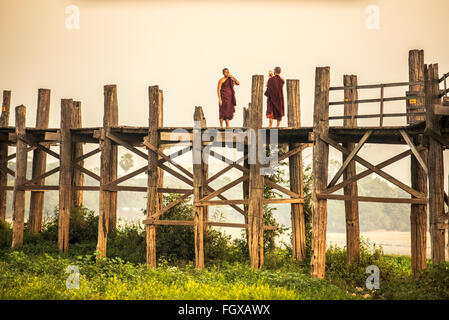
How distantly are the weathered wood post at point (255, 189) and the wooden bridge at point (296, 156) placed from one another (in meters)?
0.02

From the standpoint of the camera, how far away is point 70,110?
1537cm

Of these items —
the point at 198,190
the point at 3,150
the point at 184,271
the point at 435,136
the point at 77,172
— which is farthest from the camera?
the point at 3,150

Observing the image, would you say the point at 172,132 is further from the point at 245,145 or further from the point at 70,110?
the point at 70,110

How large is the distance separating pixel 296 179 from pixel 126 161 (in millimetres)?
26460

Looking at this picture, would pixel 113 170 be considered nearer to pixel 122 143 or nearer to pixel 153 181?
pixel 122 143

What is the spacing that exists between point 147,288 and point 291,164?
18.8 ft

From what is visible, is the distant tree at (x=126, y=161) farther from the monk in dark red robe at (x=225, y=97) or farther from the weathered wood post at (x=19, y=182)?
the monk in dark red robe at (x=225, y=97)

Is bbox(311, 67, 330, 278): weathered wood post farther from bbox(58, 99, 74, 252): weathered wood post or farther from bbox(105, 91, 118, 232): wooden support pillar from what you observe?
bbox(58, 99, 74, 252): weathered wood post

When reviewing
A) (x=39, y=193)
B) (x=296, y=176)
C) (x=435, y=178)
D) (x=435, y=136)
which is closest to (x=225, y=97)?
(x=296, y=176)

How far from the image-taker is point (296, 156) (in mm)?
14508

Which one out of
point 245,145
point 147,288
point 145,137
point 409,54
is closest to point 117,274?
point 147,288

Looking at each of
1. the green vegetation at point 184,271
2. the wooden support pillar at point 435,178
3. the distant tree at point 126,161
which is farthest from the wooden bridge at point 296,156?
the distant tree at point 126,161

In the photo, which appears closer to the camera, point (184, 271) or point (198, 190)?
point (184, 271)

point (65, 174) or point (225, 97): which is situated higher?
point (225, 97)
